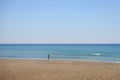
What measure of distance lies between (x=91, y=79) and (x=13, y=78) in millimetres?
4634

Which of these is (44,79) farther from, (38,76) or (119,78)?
(119,78)

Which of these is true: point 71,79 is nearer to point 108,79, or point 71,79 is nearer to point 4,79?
point 108,79

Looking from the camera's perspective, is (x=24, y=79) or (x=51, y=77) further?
(x=51, y=77)

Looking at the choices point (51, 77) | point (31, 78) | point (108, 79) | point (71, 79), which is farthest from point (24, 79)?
point (108, 79)

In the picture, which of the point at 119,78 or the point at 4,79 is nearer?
the point at 4,79

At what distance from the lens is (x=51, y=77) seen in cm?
1493

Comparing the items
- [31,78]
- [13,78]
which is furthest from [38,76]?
[13,78]

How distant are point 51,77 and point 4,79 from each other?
296cm

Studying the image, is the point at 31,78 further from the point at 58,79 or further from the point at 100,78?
the point at 100,78

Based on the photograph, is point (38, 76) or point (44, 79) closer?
point (44, 79)

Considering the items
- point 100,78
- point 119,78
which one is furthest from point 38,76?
point 119,78

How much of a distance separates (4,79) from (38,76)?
8.02 feet

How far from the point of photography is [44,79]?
46.6 ft

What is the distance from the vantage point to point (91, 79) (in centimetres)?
1419
